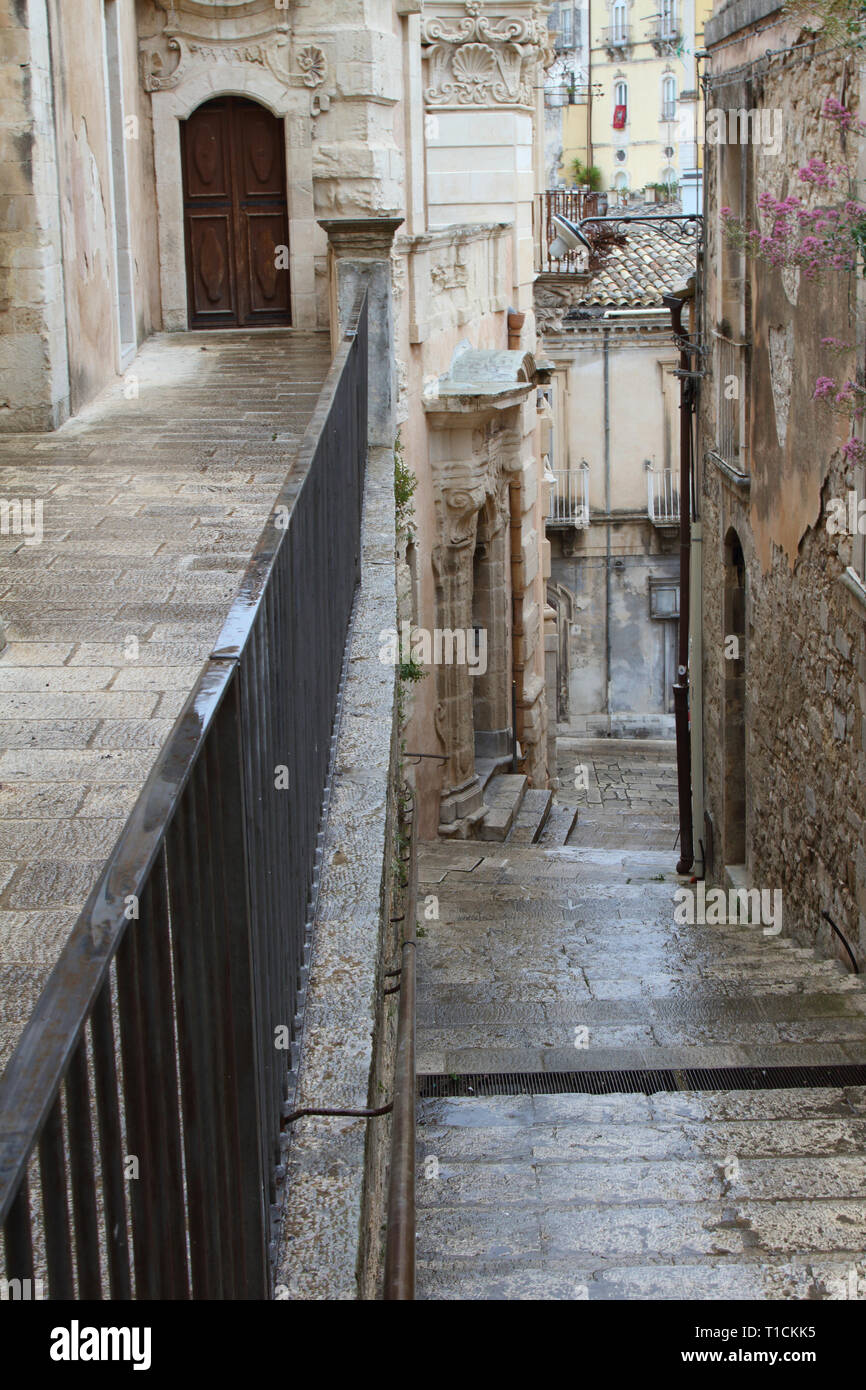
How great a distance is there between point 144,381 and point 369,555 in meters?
4.72

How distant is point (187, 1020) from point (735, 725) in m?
10.8

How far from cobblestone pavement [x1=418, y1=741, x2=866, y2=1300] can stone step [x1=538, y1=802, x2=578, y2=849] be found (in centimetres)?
564

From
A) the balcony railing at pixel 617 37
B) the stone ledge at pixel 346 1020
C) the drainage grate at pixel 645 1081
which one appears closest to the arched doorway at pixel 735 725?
the drainage grate at pixel 645 1081

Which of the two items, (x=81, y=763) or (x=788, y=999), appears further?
(x=788, y=999)

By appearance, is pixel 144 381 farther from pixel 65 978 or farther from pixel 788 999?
pixel 65 978

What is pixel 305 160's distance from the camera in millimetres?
12742

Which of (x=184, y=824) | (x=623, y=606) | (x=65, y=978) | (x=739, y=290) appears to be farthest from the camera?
(x=623, y=606)

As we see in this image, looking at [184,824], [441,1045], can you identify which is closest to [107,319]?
[441,1045]

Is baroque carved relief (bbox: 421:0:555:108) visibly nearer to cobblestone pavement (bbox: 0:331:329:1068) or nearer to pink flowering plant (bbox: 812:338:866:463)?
cobblestone pavement (bbox: 0:331:329:1068)

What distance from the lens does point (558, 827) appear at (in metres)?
16.8

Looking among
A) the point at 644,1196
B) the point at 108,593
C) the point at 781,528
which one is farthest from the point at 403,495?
the point at 644,1196

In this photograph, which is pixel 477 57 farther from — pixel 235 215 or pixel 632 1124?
pixel 632 1124

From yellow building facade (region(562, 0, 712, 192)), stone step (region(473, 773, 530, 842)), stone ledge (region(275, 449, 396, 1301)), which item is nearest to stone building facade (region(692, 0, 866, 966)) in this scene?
stone step (region(473, 773, 530, 842))

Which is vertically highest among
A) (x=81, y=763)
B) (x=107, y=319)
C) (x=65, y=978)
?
(x=107, y=319)
